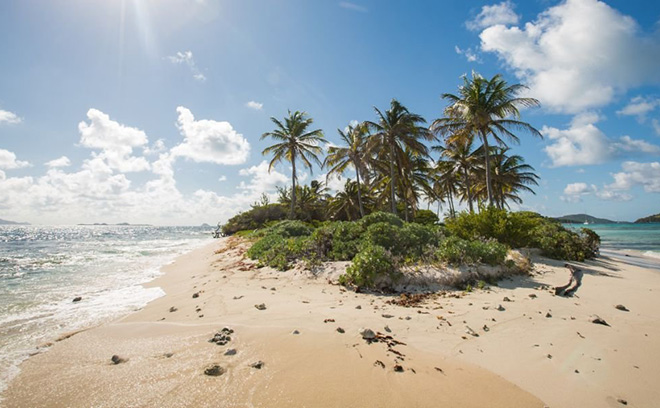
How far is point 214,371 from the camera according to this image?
10.1 feet

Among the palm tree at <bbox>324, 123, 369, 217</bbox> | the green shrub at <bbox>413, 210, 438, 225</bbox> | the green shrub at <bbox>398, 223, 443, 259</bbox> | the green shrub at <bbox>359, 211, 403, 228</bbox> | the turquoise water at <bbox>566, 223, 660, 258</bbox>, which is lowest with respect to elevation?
the turquoise water at <bbox>566, 223, 660, 258</bbox>

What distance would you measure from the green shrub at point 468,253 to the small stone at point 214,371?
6.30 metres

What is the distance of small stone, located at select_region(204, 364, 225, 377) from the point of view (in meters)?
3.06

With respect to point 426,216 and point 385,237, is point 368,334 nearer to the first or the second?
point 385,237

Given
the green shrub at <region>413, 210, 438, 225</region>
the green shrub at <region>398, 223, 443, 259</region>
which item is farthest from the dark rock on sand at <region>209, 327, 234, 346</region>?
the green shrub at <region>413, 210, 438, 225</region>

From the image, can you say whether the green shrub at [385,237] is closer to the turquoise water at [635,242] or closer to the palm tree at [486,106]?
the palm tree at [486,106]

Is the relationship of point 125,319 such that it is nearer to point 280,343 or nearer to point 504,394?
point 280,343

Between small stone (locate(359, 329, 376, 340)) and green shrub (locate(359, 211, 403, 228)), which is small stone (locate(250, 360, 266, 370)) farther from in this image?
green shrub (locate(359, 211, 403, 228))

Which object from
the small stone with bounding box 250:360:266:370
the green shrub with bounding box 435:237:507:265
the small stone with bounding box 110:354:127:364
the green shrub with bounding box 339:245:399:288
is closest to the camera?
the small stone with bounding box 250:360:266:370

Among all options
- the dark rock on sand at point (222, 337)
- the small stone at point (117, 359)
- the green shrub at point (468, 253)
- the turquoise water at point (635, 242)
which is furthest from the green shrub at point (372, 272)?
the turquoise water at point (635, 242)

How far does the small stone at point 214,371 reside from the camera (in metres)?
3.06

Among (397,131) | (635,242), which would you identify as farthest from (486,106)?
(635,242)

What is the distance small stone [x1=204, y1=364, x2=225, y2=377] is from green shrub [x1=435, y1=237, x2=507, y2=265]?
6.30 metres

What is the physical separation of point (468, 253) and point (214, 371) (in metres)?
7.06
